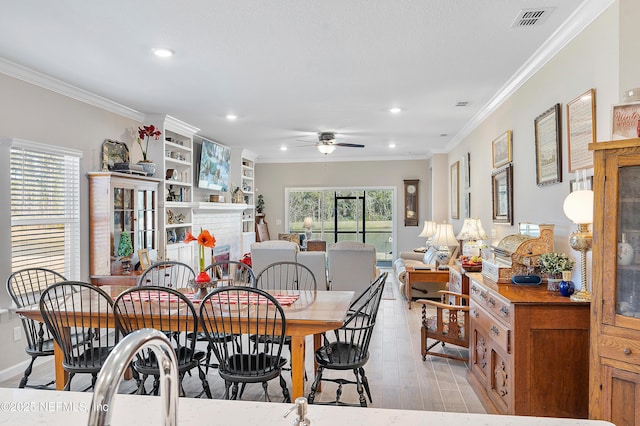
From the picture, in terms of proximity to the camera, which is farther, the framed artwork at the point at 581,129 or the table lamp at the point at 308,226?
A: the table lamp at the point at 308,226

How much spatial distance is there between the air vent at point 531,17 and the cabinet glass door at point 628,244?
4.36ft

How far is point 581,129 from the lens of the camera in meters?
2.86

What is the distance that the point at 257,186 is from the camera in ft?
35.1

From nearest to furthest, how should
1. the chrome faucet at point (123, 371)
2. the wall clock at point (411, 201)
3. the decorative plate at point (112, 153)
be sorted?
the chrome faucet at point (123, 371), the decorative plate at point (112, 153), the wall clock at point (411, 201)

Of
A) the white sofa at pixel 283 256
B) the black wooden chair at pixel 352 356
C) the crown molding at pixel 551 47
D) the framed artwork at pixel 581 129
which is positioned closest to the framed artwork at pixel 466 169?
the crown molding at pixel 551 47

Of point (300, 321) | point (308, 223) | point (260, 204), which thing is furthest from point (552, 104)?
point (260, 204)

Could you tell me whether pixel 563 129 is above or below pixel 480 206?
above

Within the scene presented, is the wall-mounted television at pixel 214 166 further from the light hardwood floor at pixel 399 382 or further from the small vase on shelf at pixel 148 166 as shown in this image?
the light hardwood floor at pixel 399 382

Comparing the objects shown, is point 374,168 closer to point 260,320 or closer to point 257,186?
point 257,186

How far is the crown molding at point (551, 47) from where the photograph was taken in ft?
8.65

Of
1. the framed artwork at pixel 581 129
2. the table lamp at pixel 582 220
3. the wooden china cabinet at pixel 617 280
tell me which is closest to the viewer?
the wooden china cabinet at pixel 617 280

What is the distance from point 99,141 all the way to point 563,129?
15.4 ft

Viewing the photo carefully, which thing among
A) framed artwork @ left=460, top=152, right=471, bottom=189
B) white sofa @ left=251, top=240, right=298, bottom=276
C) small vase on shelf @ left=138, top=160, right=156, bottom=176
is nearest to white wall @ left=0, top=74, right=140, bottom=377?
small vase on shelf @ left=138, top=160, right=156, bottom=176

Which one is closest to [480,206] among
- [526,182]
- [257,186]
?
[526,182]
